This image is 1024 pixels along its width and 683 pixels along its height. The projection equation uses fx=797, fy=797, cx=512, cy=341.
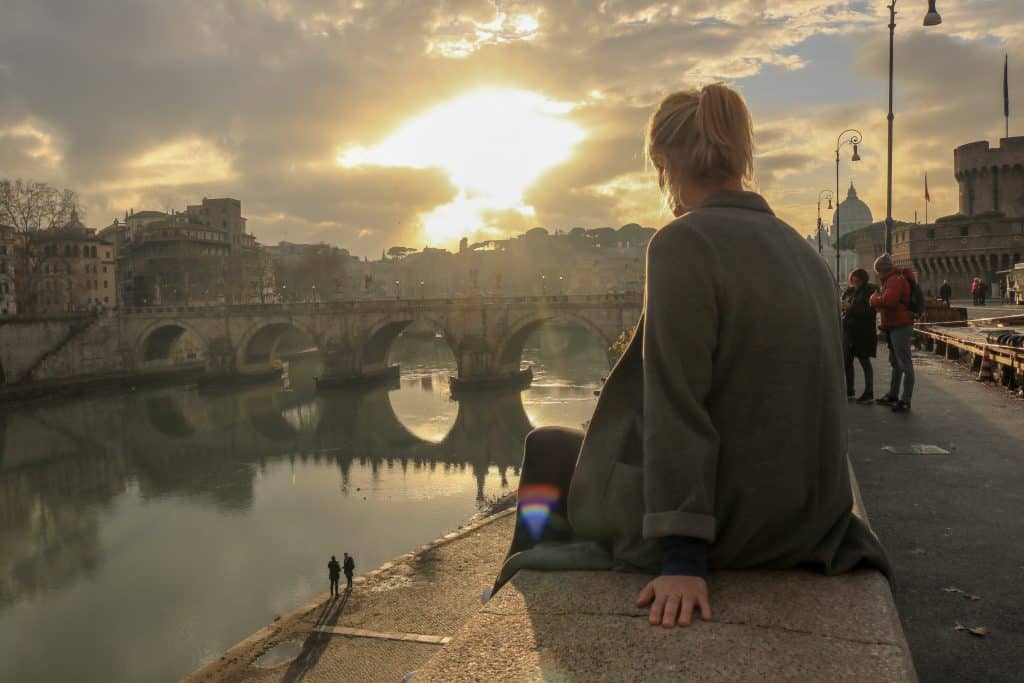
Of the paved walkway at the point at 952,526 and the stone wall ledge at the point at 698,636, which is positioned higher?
the stone wall ledge at the point at 698,636

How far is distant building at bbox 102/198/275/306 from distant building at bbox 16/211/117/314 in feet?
12.5

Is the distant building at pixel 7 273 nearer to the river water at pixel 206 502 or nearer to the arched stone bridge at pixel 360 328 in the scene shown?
the arched stone bridge at pixel 360 328

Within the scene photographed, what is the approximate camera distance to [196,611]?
1495 centimetres

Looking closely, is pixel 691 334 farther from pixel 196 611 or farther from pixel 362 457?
pixel 362 457

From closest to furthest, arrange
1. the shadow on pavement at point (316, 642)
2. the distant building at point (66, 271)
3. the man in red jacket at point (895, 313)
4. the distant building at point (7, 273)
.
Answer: the man in red jacket at point (895, 313)
the shadow on pavement at point (316, 642)
the distant building at point (66, 271)
the distant building at point (7, 273)

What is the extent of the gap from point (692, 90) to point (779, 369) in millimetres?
670

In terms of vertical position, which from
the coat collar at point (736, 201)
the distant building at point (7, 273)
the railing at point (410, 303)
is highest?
the distant building at point (7, 273)

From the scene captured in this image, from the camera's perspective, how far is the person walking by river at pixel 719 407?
5.41 ft

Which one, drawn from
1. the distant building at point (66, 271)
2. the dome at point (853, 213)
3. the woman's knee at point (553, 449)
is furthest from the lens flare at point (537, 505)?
the dome at point (853, 213)

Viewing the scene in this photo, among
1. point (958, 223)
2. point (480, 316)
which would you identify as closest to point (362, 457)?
point (480, 316)

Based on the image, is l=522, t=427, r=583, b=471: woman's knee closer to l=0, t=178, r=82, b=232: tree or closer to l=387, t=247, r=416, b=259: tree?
l=0, t=178, r=82, b=232: tree

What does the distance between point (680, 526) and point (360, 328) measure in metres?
43.3

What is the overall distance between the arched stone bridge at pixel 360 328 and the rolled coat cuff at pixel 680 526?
118ft

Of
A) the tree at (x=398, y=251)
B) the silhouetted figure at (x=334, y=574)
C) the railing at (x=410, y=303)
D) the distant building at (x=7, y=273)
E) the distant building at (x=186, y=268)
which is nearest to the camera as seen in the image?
the silhouetted figure at (x=334, y=574)
